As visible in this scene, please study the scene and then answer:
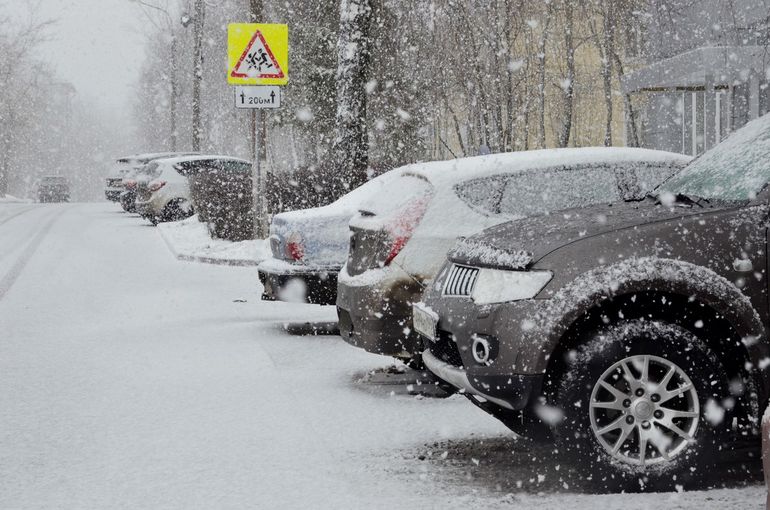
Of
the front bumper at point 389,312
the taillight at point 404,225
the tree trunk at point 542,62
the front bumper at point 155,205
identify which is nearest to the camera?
the front bumper at point 389,312

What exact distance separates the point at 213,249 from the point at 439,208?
12.1 m

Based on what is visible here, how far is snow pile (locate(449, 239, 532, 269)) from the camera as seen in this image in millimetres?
5262

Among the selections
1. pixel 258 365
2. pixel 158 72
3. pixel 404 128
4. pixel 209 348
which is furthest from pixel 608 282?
pixel 158 72

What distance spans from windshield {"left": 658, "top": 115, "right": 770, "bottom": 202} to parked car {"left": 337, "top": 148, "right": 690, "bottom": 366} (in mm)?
1171

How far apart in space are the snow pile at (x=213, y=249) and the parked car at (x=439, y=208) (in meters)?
9.59

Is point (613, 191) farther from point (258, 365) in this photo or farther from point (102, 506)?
point (102, 506)

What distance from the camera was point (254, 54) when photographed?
17234 millimetres

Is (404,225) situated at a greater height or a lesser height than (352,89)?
lesser

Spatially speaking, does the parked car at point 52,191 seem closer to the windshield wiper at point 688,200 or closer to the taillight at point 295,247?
the taillight at point 295,247

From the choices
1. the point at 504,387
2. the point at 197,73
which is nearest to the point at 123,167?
the point at 197,73

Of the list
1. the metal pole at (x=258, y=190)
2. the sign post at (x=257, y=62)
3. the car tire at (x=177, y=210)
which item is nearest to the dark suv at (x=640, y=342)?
the sign post at (x=257, y=62)

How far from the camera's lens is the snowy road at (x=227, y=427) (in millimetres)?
5203

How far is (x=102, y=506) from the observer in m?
5.08

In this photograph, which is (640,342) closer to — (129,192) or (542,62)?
(542,62)
